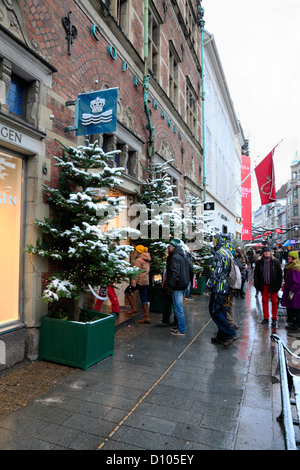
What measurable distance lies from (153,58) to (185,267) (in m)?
8.45

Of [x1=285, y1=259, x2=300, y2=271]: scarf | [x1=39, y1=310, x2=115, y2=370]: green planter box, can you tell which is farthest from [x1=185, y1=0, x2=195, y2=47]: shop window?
[x1=39, y1=310, x2=115, y2=370]: green planter box

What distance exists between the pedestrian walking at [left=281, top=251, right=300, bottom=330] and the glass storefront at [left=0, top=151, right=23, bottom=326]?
18.1ft

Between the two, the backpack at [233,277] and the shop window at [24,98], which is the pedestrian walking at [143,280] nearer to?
the backpack at [233,277]

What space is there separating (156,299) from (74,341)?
4.32 m

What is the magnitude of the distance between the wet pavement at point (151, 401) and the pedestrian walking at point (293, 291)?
5.52ft

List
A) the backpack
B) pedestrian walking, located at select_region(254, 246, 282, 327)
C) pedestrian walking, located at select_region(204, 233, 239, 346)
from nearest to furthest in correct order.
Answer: pedestrian walking, located at select_region(204, 233, 239, 346), the backpack, pedestrian walking, located at select_region(254, 246, 282, 327)

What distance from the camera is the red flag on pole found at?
559 inches

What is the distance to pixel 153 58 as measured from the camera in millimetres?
11055

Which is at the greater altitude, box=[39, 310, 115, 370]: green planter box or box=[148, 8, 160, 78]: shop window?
box=[148, 8, 160, 78]: shop window

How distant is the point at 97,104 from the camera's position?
205 inches

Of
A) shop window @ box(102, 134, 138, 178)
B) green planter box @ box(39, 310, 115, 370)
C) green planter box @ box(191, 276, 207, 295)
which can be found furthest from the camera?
green planter box @ box(191, 276, 207, 295)

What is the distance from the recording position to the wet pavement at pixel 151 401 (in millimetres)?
2746

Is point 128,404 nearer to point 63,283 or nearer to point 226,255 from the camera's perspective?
point 63,283

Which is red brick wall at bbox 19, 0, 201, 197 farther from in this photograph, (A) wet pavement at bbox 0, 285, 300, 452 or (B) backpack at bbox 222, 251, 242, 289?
(B) backpack at bbox 222, 251, 242, 289
